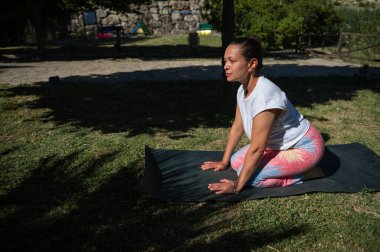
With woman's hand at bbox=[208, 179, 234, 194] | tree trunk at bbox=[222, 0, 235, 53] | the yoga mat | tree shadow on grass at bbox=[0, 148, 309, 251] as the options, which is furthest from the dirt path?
woman's hand at bbox=[208, 179, 234, 194]

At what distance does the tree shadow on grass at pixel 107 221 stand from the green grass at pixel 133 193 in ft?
0.03

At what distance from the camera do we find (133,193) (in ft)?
12.8

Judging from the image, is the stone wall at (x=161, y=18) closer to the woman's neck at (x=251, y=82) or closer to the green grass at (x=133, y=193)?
the green grass at (x=133, y=193)

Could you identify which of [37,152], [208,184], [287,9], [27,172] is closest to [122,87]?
[37,152]

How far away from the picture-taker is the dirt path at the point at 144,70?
10.9m

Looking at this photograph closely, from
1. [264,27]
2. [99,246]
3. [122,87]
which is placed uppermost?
[264,27]

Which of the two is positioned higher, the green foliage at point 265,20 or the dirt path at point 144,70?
the green foliage at point 265,20

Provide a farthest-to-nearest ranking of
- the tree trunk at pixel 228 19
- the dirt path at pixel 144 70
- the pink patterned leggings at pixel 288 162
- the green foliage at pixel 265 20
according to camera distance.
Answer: the green foliage at pixel 265 20, the dirt path at pixel 144 70, the tree trunk at pixel 228 19, the pink patterned leggings at pixel 288 162

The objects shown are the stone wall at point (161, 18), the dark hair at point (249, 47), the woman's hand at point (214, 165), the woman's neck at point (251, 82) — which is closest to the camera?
the dark hair at point (249, 47)

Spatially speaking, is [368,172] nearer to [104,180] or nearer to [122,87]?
[104,180]

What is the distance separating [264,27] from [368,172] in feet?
39.6

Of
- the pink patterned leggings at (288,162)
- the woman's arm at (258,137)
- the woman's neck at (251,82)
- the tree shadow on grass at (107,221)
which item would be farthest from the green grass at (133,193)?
the woman's neck at (251,82)

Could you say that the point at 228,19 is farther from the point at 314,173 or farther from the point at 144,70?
the point at 144,70

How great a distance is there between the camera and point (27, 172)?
14.6ft
